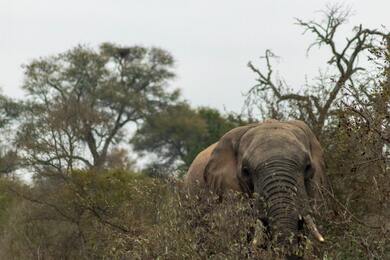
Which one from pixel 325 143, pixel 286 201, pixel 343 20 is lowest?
pixel 286 201

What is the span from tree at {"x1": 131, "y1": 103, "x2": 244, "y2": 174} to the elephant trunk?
36.4 m

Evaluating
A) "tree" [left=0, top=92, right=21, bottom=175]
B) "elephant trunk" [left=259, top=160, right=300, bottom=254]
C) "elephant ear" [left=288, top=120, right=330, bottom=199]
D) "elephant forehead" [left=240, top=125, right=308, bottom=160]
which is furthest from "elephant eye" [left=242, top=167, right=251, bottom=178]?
"tree" [left=0, top=92, right=21, bottom=175]

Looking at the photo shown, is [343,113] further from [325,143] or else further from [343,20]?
[343,20]

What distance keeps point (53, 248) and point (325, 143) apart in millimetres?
6516

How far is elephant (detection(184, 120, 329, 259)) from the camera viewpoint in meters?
10.0

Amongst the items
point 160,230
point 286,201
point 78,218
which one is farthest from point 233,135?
point 78,218

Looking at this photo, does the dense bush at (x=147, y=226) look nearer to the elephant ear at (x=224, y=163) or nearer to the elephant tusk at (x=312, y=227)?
the elephant tusk at (x=312, y=227)

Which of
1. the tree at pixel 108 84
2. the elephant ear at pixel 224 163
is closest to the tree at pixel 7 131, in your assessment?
the tree at pixel 108 84

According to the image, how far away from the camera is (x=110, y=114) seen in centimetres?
4653

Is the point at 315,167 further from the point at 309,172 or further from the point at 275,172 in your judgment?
the point at 275,172

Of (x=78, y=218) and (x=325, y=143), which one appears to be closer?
(x=325, y=143)

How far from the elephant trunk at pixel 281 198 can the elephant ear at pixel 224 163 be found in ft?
3.55

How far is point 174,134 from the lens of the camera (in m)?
48.8

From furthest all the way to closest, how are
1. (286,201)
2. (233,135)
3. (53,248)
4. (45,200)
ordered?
(45,200) → (53,248) → (233,135) → (286,201)
